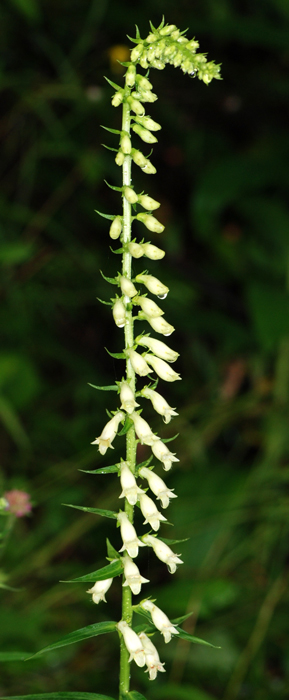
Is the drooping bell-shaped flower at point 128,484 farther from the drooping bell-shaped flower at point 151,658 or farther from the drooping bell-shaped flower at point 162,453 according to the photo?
the drooping bell-shaped flower at point 151,658

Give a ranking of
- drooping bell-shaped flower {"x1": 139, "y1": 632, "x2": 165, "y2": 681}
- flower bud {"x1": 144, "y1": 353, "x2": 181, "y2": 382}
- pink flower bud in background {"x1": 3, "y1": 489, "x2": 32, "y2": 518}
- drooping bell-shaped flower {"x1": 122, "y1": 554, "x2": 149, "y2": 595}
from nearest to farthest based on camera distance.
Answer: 1. drooping bell-shaped flower {"x1": 122, "y1": 554, "x2": 149, "y2": 595}
2. drooping bell-shaped flower {"x1": 139, "y1": 632, "x2": 165, "y2": 681}
3. flower bud {"x1": 144, "y1": 353, "x2": 181, "y2": 382}
4. pink flower bud in background {"x1": 3, "y1": 489, "x2": 32, "y2": 518}

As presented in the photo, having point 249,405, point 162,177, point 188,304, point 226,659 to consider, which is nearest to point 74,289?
point 188,304

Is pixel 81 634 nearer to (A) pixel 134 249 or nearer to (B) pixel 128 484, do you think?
(B) pixel 128 484

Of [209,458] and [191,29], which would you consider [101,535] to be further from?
[191,29]

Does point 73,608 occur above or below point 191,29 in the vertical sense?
below

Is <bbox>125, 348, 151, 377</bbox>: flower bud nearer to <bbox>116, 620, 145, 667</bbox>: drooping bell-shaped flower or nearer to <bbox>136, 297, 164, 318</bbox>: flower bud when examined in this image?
<bbox>136, 297, 164, 318</bbox>: flower bud

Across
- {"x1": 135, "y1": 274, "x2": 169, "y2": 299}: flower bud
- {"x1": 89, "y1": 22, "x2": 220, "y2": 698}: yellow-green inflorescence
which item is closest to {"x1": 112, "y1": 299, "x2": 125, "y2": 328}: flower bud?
{"x1": 89, "y1": 22, "x2": 220, "y2": 698}: yellow-green inflorescence
